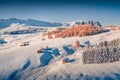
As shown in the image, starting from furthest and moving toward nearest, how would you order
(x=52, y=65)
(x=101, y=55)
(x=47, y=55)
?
(x=47, y=55) < (x=52, y=65) < (x=101, y=55)

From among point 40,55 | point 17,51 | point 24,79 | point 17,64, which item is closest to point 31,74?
point 24,79

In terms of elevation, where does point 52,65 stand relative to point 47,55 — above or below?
below

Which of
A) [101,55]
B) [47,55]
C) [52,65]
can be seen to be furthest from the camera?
[47,55]

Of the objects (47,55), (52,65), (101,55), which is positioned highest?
(101,55)

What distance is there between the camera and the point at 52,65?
4311 inches

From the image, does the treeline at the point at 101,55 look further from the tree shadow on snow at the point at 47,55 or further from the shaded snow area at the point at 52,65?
the tree shadow on snow at the point at 47,55

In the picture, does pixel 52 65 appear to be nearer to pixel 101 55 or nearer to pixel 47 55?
pixel 47 55

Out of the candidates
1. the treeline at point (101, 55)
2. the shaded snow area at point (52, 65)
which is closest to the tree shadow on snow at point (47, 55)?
the shaded snow area at point (52, 65)

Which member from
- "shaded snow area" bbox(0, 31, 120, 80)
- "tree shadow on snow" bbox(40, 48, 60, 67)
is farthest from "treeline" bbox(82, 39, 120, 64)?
"tree shadow on snow" bbox(40, 48, 60, 67)

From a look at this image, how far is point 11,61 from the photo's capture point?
115 metres

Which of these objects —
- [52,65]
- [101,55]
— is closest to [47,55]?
[52,65]

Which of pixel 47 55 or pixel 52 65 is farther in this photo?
pixel 47 55

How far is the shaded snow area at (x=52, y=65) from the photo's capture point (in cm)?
9744

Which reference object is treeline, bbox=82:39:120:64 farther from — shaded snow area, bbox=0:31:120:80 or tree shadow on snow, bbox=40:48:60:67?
tree shadow on snow, bbox=40:48:60:67
